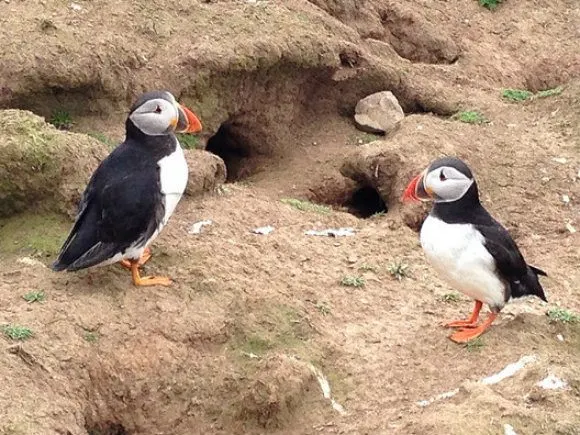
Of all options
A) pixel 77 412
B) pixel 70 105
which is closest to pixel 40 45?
pixel 70 105

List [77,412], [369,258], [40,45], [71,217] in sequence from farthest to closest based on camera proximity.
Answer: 1. [40,45]
2. [369,258]
3. [71,217]
4. [77,412]

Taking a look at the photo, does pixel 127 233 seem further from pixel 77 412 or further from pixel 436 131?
pixel 436 131

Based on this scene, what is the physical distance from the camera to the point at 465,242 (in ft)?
18.6

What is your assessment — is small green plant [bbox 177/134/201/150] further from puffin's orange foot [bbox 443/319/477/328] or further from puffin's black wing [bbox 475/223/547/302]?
puffin's black wing [bbox 475/223/547/302]

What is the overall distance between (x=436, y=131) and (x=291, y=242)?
2.23m

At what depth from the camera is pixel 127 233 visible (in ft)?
18.8

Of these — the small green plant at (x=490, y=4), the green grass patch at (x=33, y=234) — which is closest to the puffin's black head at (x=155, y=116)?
the green grass patch at (x=33, y=234)

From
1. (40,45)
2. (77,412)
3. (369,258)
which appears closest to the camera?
(77,412)

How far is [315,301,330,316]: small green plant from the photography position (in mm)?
6179

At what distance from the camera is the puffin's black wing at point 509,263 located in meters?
5.70

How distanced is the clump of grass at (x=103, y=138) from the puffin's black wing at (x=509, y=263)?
2941mm

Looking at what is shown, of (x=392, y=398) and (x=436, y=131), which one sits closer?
(x=392, y=398)

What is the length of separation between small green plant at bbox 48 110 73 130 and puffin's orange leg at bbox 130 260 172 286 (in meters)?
2.09

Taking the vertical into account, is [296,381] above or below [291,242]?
above
